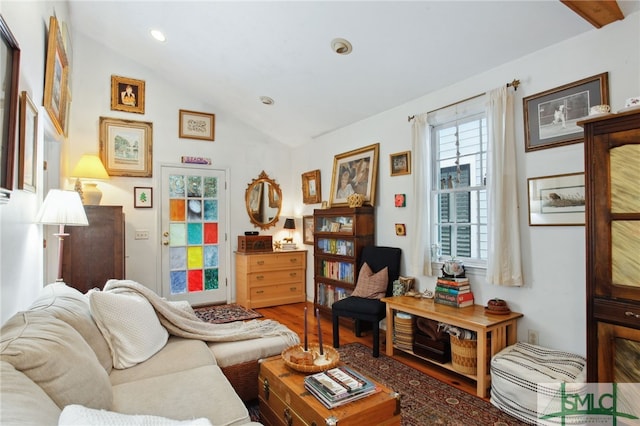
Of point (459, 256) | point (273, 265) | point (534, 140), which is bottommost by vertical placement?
point (273, 265)

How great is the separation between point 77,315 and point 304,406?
1.25 m

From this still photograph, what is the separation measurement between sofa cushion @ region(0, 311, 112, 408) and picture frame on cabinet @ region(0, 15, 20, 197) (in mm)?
588

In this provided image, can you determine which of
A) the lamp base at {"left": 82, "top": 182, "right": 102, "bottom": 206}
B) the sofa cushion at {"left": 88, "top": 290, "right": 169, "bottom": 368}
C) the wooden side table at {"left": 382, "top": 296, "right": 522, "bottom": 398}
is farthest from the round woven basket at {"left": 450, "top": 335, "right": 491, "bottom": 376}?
the lamp base at {"left": 82, "top": 182, "right": 102, "bottom": 206}

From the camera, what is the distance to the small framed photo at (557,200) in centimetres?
239

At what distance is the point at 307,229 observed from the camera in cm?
551

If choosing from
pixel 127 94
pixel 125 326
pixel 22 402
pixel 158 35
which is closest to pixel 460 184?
pixel 125 326

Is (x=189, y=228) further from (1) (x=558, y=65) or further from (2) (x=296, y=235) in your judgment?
(1) (x=558, y=65)

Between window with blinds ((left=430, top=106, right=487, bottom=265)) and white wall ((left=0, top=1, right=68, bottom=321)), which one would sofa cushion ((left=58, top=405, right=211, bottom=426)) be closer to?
white wall ((left=0, top=1, right=68, bottom=321))

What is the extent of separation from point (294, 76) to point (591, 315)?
3392 mm

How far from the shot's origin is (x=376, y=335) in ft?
10.6

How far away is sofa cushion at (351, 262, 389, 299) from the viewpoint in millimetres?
3641

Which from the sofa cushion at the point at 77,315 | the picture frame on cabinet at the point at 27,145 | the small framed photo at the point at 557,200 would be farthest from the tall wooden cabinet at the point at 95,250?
the small framed photo at the point at 557,200

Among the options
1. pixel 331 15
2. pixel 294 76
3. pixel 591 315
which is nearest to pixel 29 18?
pixel 331 15

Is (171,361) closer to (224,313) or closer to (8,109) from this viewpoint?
(8,109)
